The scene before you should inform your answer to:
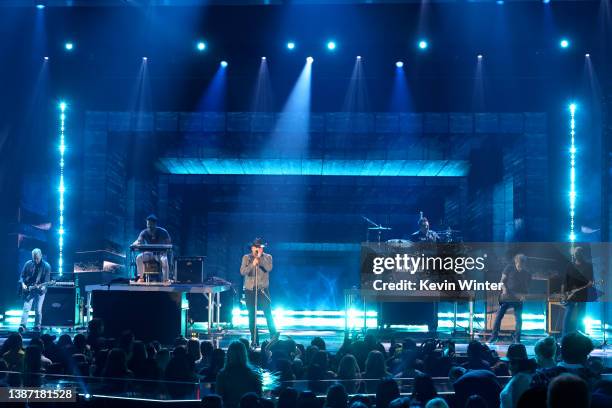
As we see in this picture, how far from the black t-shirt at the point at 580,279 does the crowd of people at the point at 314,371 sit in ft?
12.6

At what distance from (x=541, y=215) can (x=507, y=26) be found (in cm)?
454

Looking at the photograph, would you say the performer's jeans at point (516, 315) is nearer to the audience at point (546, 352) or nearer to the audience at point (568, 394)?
the audience at point (546, 352)

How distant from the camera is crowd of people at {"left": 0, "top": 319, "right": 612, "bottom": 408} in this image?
550cm

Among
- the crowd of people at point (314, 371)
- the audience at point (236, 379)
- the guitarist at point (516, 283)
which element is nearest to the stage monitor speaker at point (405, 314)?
the guitarist at point (516, 283)

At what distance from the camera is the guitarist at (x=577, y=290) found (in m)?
12.3

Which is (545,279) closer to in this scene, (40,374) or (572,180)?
(572,180)

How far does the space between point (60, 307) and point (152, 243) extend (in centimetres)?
334

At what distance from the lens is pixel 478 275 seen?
539 inches

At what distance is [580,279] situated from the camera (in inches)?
486

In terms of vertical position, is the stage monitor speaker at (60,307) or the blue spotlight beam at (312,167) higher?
the blue spotlight beam at (312,167)

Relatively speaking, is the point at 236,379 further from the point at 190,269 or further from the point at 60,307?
the point at 60,307

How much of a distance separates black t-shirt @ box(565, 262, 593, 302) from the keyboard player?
6.87 meters

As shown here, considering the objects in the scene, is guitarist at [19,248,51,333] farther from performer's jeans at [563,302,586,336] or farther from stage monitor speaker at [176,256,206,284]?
performer's jeans at [563,302,586,336]

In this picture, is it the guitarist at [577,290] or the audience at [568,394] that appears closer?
the audience at [568,394]
